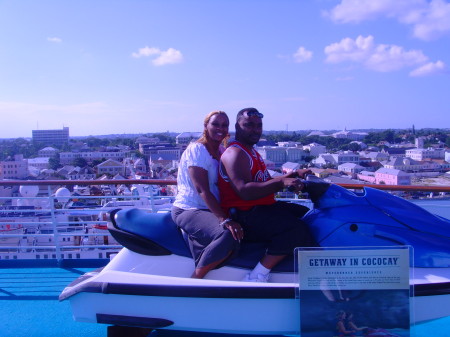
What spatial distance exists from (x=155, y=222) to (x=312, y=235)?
976 mm

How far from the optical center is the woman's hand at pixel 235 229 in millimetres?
2191

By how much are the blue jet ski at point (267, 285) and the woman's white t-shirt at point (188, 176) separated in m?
0.27

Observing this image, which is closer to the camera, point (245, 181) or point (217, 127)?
point (245, 181)

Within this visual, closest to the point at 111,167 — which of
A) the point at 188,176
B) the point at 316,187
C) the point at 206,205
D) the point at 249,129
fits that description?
the point at 188,176

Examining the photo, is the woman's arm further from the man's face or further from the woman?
the man's face

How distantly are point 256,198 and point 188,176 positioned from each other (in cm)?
52

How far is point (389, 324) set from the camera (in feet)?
6.26

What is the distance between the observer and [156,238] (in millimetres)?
Answer: 2391

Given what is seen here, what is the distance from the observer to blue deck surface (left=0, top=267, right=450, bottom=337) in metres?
2.76

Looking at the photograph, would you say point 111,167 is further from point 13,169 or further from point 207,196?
point 207,196

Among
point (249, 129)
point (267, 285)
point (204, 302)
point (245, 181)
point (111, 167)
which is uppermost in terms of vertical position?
point (249, 129)

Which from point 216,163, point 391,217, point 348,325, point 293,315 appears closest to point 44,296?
point 216,163

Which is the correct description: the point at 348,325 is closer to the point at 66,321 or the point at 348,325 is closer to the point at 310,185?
the point at 310,185

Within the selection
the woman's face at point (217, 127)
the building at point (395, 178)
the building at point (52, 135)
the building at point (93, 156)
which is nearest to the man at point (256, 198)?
the woman's face at point (217, 127)
